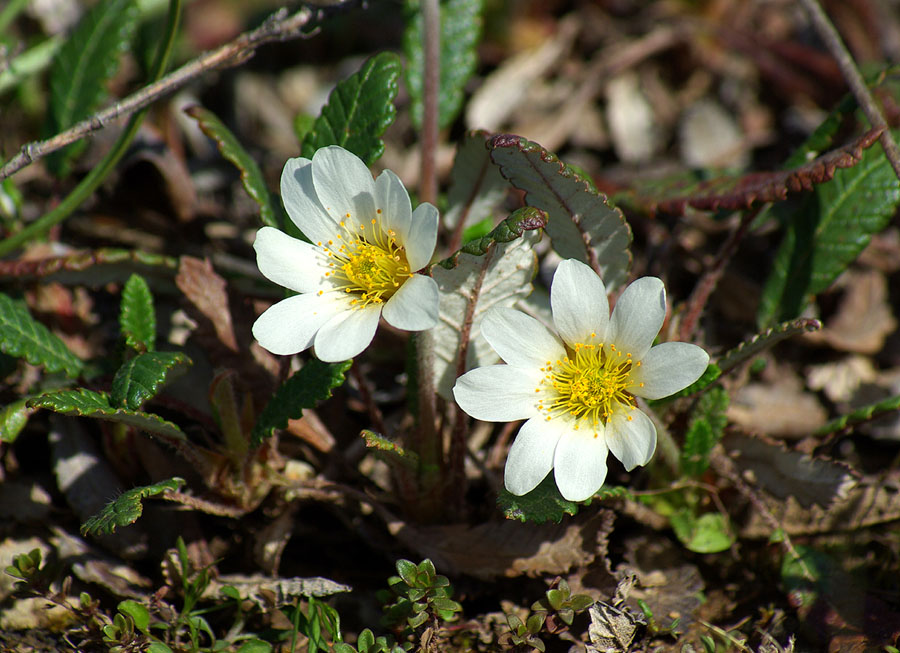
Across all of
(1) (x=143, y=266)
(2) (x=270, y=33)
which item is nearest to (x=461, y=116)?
(2) (x=270, y=33)

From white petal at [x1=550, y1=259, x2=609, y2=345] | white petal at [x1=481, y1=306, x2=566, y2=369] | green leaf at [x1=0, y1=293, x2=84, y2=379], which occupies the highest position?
green leaf at [x1=0, y1=293, x2=84, y2=379]

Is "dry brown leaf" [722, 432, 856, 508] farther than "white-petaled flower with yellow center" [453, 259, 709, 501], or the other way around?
"dry brown leaf" [722, 432, 856, 508]

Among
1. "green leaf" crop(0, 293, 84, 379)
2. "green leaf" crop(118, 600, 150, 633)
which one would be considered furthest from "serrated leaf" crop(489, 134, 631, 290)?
"green leaf" crop(118, 600, 150, 633)

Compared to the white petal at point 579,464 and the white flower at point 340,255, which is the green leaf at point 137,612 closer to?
the white flower at point 340,255

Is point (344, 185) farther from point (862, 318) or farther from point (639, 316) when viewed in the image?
point (862, 318)

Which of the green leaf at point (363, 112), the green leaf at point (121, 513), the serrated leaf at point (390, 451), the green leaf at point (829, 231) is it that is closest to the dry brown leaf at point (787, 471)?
the green leaf at point (829, 231)

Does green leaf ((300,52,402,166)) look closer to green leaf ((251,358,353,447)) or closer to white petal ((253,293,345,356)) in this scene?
white petal ((253,293,345,356))

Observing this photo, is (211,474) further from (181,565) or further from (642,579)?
(642,579)
